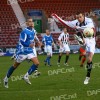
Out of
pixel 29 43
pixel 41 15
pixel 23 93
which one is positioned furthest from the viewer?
pixel 41 15

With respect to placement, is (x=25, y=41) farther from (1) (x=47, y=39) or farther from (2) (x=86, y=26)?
(1) (x=47, y=39)

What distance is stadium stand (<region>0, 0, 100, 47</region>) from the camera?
137 feet

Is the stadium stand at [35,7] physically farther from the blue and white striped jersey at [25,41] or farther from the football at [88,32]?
the football at [88,32]

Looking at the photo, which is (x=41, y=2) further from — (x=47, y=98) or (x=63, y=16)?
(x=47, y=98)

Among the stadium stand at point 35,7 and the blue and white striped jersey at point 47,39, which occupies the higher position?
the blue and white striped jersey at point 47,39

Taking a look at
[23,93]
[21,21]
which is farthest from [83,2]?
[23,93]

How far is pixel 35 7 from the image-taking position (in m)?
44.9

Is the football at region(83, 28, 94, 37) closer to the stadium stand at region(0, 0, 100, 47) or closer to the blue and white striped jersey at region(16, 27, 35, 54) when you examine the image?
the blue and white striped jersey at region(16, 27, 35, 54)

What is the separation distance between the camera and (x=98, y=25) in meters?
44.5

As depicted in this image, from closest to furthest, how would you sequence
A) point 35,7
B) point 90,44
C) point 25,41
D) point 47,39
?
point 25,41 → point 90,44 → point 47,39 → point 35,7

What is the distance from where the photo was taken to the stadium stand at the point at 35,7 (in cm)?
4167

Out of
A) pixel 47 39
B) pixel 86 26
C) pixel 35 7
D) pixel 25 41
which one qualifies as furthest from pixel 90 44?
pixel 35 7

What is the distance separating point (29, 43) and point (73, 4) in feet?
102

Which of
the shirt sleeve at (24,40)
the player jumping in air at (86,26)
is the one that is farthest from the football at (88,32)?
the shirt sleeve at (24,40)
